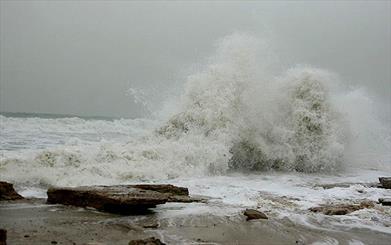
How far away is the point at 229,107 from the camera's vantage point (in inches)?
441

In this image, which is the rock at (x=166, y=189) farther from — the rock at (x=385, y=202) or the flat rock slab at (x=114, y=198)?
the rock at (x=385, y=202)

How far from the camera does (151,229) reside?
401 centimetres

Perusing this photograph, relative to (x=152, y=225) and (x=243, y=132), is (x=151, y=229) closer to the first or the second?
(x=152, y=225)

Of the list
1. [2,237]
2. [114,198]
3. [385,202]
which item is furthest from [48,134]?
[2,237]

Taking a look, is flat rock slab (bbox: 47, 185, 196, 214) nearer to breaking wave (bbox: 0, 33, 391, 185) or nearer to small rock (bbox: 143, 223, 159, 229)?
small rock (bbox: 143, 223, 159, 229)

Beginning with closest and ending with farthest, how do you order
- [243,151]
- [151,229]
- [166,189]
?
[151,229] → [166,189] → [243,151]

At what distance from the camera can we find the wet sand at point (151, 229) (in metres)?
3.62

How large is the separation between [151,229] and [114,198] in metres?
0.74

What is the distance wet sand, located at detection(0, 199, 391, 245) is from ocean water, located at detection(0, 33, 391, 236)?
16.9 inches

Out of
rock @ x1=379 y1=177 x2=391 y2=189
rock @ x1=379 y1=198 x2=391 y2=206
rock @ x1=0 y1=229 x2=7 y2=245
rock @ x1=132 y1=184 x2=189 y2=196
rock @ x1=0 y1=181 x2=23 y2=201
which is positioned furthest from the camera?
rock @ x1=379 y1=177 x2=391 y2=189

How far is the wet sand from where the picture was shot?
11.9ft

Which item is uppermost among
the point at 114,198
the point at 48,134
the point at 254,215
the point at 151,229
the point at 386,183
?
the point at 48,134

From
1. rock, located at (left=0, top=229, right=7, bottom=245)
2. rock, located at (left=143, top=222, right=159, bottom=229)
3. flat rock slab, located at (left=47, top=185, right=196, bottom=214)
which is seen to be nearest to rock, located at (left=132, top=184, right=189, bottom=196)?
flat rock slab, located at (left=47, top=185, right=196, bottom=214)

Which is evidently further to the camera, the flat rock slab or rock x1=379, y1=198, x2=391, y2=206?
rock x1=379, y1=198, x2=391, y2=206
